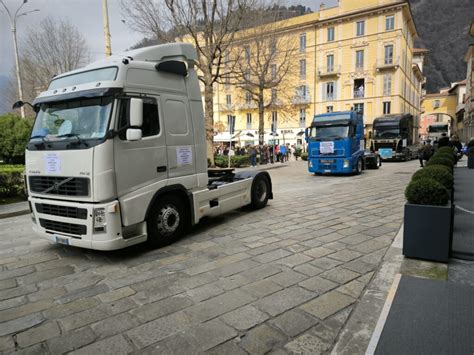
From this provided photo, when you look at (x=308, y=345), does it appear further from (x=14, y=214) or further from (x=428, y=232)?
(x=14, y=214)

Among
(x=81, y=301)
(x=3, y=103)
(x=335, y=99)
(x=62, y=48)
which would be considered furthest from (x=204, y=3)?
(x=335, y=99)

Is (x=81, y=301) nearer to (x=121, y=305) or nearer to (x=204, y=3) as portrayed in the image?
(x=121, y=305)

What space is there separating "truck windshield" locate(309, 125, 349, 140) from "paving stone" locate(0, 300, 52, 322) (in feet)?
44.7

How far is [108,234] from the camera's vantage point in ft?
14.4

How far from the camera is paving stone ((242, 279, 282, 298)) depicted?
3.59 metres

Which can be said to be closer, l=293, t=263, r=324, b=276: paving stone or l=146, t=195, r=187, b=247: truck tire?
l=293, t=263, r=324, b=276: paving stone

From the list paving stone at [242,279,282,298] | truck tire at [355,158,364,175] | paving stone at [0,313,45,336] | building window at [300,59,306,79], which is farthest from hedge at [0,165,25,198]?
building window at [300,59,306,79]

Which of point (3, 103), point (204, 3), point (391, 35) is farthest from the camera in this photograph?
point (391, 35)

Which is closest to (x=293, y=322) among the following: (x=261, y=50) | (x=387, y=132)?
(x=261, y=50)

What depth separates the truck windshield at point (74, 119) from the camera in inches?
174

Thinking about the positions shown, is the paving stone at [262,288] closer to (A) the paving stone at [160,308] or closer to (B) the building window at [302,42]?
(A) the paving stone at [160,308]

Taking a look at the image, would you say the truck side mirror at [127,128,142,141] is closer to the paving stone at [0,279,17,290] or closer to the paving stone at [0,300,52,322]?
the paving stone at [0,300,52,322]

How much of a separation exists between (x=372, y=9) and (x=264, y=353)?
46.5m

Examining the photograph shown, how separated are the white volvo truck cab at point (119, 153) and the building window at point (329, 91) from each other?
139 ft
